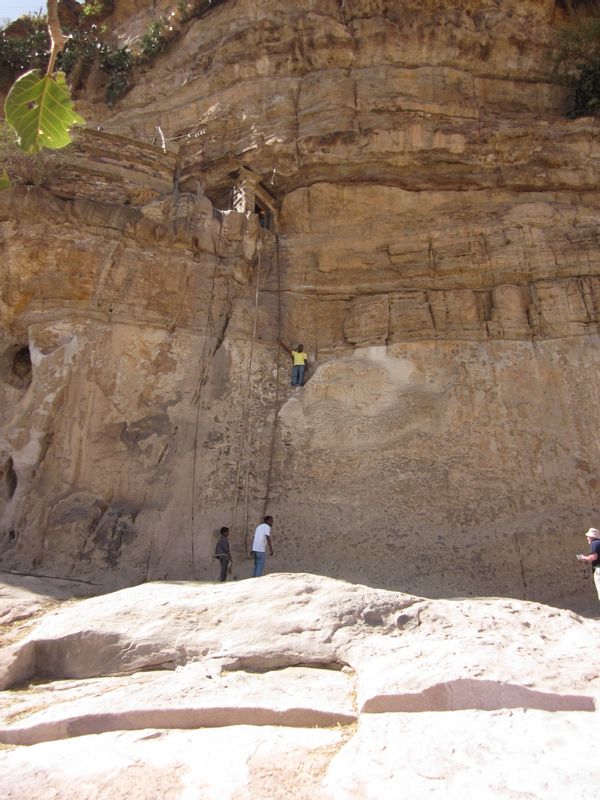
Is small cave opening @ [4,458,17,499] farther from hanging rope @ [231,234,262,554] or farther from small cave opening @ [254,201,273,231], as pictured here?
small cave opening @ [254,201,273,231]

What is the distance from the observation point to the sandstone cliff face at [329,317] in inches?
362

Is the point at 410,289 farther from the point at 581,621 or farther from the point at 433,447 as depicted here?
the point at 581,621

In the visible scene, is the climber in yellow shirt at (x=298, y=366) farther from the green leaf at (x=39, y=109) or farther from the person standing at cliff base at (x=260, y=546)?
the green leaf at (x=39, y=109)

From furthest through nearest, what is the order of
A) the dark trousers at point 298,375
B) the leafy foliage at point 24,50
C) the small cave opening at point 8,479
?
the leafy foliage at point 24,50
the dark trousers at point 298,375
the small cave opening at point 8,479

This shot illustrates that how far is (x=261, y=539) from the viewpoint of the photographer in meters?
8.06

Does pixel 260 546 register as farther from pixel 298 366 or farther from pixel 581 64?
pixel 581 64

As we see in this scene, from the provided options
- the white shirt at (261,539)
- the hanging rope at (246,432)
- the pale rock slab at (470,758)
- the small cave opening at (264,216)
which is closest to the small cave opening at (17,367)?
the hanging rope at (246,432)

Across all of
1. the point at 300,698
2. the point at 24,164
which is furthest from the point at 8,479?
the point at 300,698

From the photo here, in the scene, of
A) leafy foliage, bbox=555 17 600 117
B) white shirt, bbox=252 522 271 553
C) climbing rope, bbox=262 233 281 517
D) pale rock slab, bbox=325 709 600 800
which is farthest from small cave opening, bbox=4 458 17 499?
leafy foliage, bbox=555 17 600 117

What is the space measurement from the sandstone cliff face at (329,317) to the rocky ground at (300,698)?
410 cm

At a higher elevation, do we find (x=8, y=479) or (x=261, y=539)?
(x=8, y=479)

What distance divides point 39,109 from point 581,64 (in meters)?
14.0

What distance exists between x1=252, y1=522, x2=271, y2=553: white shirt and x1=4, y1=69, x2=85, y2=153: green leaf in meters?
5.85

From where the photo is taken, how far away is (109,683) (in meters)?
4.12
